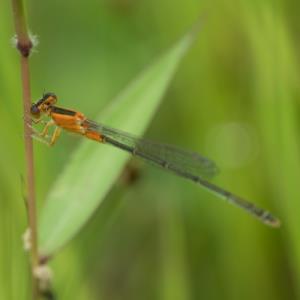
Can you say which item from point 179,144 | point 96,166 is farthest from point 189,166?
point 96,166

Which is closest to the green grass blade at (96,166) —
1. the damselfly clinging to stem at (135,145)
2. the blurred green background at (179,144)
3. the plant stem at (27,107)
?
the damselfly clinging to stem at (135,145)

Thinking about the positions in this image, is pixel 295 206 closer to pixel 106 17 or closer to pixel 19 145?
pixel 19 145

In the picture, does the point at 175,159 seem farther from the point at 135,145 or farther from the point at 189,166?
the point at 135,145

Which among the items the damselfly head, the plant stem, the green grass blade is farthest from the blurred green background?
the plant stem

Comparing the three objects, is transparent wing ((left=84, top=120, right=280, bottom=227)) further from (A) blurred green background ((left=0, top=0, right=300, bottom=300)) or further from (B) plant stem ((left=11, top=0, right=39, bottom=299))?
(B) plant stem ((left=11, top=0, right=39, bottom=299))

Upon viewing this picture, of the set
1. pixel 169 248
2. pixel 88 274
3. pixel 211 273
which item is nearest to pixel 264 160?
pixel 211 273
